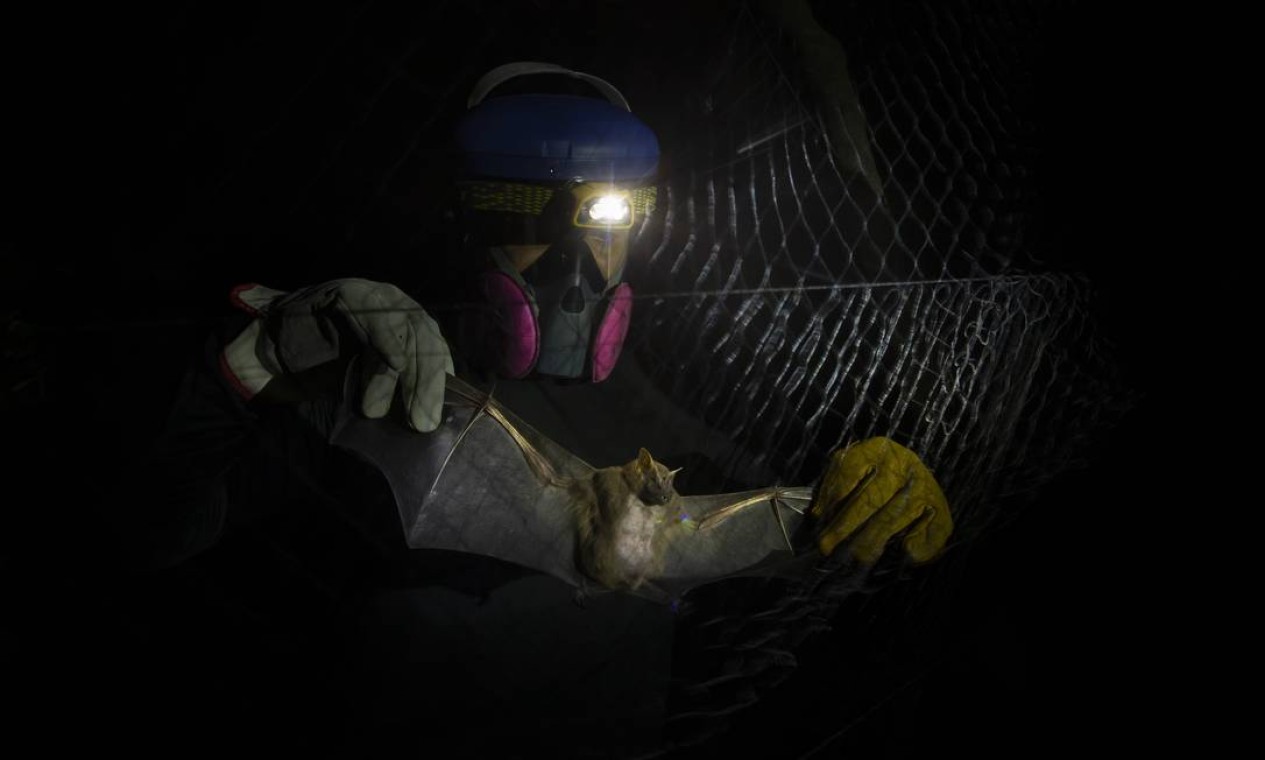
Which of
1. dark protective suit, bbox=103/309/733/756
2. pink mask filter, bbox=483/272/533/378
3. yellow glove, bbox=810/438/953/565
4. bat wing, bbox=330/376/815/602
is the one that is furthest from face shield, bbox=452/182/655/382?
yellow glove, bbox=810/438/953/565

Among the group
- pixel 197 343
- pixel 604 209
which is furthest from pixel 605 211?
pixel 197 343

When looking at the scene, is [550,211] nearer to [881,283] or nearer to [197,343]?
[197,343]

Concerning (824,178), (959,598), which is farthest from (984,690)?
(824,178)

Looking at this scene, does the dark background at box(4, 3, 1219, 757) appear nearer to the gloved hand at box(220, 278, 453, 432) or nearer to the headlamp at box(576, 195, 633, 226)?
the gloved hand at box(220, 278, 453, 432)

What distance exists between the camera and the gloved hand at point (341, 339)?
0.71 m

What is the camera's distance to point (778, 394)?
3.94 feet

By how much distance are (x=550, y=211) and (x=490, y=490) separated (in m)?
0.34

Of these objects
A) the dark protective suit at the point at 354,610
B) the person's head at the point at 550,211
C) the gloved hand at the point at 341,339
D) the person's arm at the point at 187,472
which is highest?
the person's head at the point at 550,211

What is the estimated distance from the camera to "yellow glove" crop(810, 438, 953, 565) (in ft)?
3.30

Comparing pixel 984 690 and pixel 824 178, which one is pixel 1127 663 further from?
pixel 824 178

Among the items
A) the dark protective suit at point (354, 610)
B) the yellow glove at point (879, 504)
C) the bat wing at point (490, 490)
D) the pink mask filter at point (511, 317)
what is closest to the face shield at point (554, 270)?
the pink mask filter at point (511, 317)

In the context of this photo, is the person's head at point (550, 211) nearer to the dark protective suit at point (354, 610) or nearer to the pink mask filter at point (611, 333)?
the pink mask filter at point (611, 333)

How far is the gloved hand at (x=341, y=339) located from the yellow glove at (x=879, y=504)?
0.58 m

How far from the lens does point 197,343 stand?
70cm
